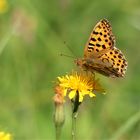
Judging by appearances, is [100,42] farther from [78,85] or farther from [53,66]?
[53,66]

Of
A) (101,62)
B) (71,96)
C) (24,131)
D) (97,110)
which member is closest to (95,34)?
(101,62)

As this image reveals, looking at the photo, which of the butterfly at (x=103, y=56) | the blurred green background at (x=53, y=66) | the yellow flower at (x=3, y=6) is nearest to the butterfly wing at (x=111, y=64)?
the butterfly at (x=103, y=56)

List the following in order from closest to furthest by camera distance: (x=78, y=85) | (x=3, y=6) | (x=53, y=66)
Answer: (x=78, y=85) → (x=53, y=66) → (x=3, y=6)

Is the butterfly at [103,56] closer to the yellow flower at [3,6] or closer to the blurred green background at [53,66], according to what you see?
the blurred green background at [53,66]

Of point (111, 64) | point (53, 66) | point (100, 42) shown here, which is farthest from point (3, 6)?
point (111, 64)

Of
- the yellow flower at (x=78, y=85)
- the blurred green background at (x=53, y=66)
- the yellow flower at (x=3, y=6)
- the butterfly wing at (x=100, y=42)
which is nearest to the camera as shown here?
the yellow flower at (x=78, y=85)

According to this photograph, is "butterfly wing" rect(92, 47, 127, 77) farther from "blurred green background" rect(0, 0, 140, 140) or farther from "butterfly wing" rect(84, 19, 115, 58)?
"blurred green background" rect(0, 0, 140, 140)

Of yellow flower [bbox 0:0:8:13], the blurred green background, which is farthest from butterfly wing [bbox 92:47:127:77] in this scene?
yellow flower [bbox 0:0:8:13]
